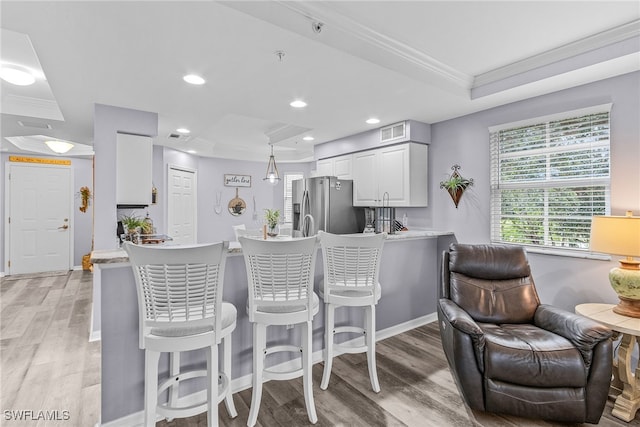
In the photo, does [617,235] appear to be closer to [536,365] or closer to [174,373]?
[536,365]

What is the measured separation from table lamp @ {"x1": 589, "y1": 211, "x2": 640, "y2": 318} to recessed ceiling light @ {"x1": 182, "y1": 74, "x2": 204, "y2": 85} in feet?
10.9

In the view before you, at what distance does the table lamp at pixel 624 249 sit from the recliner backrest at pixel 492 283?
1.71 ft

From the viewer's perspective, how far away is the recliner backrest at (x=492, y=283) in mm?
2592

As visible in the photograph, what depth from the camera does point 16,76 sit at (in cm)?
282

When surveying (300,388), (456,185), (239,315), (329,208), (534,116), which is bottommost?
(300,388)

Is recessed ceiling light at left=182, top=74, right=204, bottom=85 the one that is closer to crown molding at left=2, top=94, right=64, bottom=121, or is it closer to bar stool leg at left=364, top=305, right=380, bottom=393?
crown molding at left=2, top=94, right=64, bottom=121

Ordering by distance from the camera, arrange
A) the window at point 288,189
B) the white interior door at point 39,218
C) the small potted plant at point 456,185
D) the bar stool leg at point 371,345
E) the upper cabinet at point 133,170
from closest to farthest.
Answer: the bar stool leg at point 371,345, the upper cabinet at point 133,170, the small potted plant at point 456,185, the white interior door at point 39,218, the window at point 288,189

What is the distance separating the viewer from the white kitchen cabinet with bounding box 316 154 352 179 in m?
4.97

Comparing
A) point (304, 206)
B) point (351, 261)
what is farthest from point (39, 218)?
point (351, 261)

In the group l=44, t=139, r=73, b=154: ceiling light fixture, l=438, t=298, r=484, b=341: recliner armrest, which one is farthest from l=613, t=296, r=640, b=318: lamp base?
l=44, t=139, r=73, b=154: ceiling light fixture

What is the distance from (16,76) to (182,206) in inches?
136

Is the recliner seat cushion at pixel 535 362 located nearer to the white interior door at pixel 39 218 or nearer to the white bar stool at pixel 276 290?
the white bar stool at pixel 276 290

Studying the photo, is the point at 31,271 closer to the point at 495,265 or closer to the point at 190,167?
the point at 190,167

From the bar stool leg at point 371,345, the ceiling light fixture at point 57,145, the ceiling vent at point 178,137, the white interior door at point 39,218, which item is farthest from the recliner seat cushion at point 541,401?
the white interior door at point 39,218
